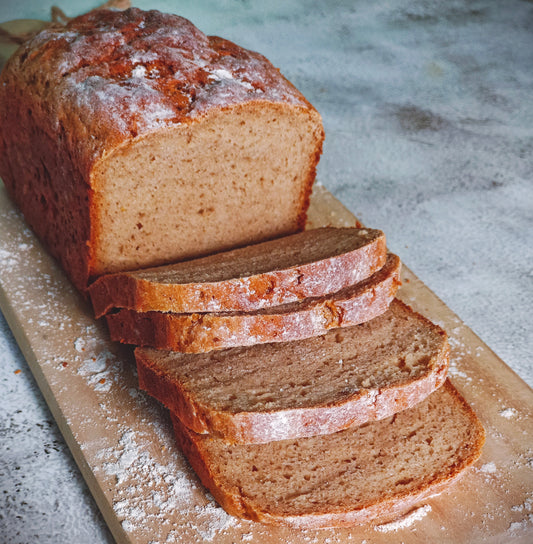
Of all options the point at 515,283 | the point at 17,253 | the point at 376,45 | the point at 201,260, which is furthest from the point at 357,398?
the point at 376,45

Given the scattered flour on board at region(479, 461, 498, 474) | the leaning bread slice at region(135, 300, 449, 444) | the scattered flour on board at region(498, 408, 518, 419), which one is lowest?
the scattered flour on board at region(479, 461, 498, 474)

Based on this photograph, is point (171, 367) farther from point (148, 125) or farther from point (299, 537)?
point (148, 125)

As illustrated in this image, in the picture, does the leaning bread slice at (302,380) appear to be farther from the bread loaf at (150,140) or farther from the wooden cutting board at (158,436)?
the bread loaf at (150,140)

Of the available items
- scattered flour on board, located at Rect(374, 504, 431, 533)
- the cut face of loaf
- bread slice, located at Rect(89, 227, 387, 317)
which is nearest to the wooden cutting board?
scattered flour on board, located at Rect(374, 504, 431, 533)

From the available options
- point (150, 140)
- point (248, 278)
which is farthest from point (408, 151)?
point (248, 278)

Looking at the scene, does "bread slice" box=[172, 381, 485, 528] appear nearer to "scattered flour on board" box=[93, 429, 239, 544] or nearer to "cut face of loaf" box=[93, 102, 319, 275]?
"scattered flour on board" box=[93, 429, 239, 544]

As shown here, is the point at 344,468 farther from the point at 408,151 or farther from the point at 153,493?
the point at 408,151

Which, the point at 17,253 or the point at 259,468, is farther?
the point at 17,253
